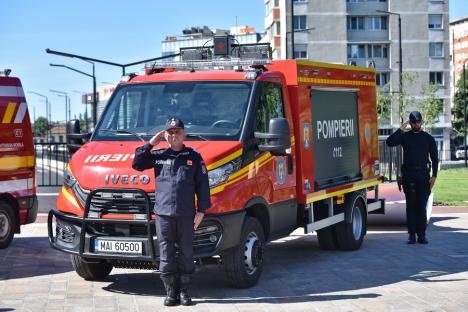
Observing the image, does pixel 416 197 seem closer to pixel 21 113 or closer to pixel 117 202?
pixel 117 202

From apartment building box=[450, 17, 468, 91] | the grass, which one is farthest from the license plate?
apartment building box=[450, 17, 468, 91]

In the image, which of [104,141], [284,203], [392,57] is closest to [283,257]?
[284,203]

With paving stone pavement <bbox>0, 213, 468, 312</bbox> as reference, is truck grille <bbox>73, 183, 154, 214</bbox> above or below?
above

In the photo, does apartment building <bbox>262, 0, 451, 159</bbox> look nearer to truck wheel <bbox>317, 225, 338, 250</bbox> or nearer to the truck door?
truck wheel <bbox>317, 225, 338, 250</bbox>

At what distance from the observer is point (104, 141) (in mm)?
9688

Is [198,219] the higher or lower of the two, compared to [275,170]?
lower

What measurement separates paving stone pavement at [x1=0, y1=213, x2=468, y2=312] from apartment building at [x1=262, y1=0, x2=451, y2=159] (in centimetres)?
6400

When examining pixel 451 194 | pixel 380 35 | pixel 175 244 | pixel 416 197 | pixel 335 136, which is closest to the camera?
pixel 175 244

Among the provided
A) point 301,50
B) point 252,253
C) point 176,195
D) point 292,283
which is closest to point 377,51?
point 301,50

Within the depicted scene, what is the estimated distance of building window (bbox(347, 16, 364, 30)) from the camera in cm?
7681

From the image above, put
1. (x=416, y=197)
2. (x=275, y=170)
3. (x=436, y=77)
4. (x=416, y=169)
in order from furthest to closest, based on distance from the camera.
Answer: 1. (x=436, y=77)
2. (x=416, y=197)
3. (x=416, y=169)
4. (x=275, y=170)

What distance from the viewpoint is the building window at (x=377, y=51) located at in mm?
77375

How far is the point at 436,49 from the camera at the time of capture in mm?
77375

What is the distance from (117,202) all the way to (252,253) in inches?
64.9
